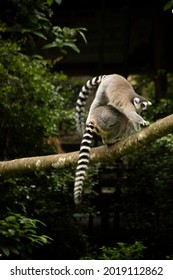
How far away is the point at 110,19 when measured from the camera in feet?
34.5

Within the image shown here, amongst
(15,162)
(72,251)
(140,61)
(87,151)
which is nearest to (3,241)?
(15,162)

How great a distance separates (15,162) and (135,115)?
48.2 inches

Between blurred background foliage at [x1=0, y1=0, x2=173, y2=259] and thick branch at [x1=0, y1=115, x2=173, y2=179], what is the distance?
23.4 inches

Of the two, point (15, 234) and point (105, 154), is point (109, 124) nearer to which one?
point (105, 154)

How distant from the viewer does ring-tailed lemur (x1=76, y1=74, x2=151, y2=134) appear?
5399 millimetres

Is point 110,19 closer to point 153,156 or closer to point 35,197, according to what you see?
point 153,156

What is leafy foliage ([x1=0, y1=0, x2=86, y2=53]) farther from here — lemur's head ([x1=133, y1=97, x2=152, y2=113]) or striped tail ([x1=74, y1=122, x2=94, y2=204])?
striped tail ([x1=74, y1=122, x2=94, y2=204])

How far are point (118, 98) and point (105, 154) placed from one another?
0.64 meters

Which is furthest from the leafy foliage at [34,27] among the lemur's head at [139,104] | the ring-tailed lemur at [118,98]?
the lemur's head at [139,104]

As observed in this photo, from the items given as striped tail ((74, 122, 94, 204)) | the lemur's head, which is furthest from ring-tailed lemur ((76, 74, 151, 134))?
striped tail ((74, 122, 94, 204))

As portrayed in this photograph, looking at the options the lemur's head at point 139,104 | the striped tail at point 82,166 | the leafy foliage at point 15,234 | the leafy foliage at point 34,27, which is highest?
the leafy foliage at point 34,27

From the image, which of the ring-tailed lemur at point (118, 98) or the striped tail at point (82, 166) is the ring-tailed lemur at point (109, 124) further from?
the striped tail at point (82, 166)

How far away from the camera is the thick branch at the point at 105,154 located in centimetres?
456

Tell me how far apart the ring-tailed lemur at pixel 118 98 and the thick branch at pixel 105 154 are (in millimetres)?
317
